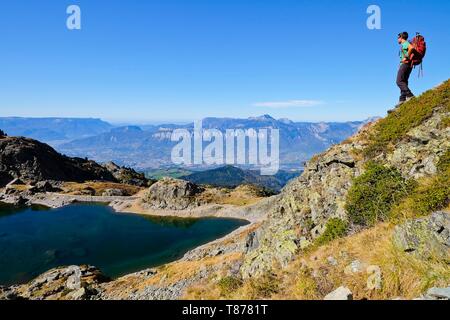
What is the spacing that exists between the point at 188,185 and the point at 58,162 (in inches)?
3744

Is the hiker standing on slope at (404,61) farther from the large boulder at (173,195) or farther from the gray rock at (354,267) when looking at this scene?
the large boulder at (173,195)

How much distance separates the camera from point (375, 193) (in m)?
20.0

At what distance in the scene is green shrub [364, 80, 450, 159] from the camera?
2486 centimetres

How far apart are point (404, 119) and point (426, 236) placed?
48.4 feet

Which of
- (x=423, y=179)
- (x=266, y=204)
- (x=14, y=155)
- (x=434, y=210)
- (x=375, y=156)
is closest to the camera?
(x=434, y=210)

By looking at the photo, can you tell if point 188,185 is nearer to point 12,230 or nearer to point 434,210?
point 12,230

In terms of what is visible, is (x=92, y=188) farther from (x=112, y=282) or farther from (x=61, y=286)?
(x=112, y=282)

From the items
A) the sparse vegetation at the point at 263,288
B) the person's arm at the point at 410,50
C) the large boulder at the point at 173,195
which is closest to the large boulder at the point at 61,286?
the sparse vegetation at the point at 263,288

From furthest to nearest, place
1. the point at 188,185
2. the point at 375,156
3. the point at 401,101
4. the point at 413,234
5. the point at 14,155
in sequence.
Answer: the point at 14,155 → the point at 188,185 → the point at 401,101 → the point at 375,156 → the point at 413,234

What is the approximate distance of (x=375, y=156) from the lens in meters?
24.4

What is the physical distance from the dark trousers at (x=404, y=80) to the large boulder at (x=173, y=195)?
109 m

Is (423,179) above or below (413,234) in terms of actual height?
above

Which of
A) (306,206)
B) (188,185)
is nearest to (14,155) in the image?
(188,185)

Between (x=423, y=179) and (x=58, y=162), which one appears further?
(x=58, y=162)
